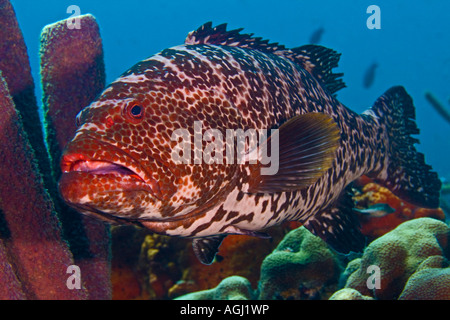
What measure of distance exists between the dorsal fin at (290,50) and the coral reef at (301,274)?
6.76 feet

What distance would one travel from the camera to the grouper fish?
184cm

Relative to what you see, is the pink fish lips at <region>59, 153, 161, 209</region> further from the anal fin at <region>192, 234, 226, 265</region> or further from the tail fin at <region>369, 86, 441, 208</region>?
the tail fin at <region>369, 86, 441, 208</region>

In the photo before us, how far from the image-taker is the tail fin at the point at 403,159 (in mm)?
3898

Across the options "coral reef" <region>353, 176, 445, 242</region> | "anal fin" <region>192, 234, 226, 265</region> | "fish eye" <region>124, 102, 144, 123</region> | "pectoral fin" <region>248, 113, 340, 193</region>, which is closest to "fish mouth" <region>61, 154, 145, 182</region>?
"fish eye" <region>124, 102, 144, 123</region>

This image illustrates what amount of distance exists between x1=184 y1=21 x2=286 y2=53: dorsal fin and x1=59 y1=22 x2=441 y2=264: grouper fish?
0.4 inches

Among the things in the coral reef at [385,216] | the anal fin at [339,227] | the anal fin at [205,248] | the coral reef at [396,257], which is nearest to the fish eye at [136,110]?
the anal fin at [205,248]

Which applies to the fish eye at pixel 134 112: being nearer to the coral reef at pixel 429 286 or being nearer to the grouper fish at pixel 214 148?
the grouper fish at pixel 214 148

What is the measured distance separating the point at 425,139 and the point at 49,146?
110193 millimetres

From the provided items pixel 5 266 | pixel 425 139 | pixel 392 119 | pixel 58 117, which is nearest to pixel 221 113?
pixel 5 266

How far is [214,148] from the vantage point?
2158mm

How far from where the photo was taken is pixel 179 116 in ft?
6.96

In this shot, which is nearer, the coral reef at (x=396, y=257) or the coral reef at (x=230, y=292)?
the coral reef at (x=396, y=257)

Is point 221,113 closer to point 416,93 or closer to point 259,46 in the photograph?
point 259,46

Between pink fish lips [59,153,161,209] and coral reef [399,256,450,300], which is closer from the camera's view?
pink fish lips [59,153,161,209]
